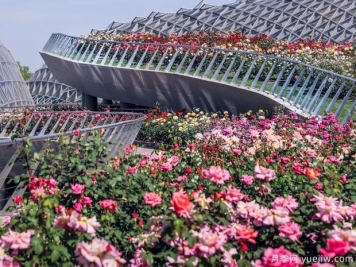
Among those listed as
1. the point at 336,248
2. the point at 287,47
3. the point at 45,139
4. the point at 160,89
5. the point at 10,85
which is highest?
the point at 336,248

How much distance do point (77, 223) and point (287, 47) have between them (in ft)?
Result: 65.2

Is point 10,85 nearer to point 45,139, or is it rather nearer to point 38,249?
point 45,139

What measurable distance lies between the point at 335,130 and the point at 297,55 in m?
12.1

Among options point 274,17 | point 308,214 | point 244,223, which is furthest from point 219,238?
point 274,17

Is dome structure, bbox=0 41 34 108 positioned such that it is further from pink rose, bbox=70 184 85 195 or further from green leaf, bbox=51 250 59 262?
green leaf, bbox=51 250 59 262

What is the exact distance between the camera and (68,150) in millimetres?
6520

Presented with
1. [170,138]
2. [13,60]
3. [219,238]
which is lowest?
[13,60]

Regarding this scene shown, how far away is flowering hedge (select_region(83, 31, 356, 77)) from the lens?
19.5m

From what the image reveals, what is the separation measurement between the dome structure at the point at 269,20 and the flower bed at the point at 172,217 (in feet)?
113

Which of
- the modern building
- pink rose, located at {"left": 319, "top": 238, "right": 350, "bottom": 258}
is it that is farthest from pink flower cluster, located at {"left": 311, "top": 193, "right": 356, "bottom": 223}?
the modern building

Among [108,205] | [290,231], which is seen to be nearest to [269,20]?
[108,205]

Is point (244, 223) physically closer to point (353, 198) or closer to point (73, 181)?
point (353, 198)

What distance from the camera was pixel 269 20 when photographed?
43562 mm

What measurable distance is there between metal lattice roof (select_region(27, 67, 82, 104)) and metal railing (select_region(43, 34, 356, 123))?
953 inches
